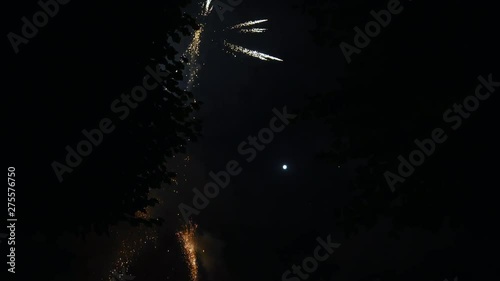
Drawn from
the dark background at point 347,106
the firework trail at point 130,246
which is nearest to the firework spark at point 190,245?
the firework trail at point 130,246

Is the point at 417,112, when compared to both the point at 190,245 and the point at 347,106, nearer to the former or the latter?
the point at 347,106

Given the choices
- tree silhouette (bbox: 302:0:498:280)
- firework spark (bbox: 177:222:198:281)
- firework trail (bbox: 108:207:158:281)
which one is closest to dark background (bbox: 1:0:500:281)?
tree silhouette (bbox: 302:0:498:280)

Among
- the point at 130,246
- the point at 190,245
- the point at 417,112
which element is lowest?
the point at 417,112

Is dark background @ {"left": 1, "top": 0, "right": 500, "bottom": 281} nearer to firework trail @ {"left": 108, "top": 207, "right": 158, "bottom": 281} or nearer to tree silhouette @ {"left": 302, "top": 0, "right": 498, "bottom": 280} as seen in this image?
tree silhouette @ {"left": 302, "top": 0, "right": 498, "bottom": 280}

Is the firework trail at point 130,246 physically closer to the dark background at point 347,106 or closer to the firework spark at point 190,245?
the firework spark at point 190,245

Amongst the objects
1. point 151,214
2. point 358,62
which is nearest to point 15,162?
point 358,62

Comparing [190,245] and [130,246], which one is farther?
[190,245]

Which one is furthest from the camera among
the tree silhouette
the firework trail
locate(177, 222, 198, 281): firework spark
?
locate(177, 222, 198, 281): firework spark

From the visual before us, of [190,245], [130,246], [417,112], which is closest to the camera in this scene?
[417,112]

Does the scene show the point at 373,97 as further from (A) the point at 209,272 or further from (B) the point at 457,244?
(A) the point at 209,272

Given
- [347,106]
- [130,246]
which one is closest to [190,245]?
[130,246]
